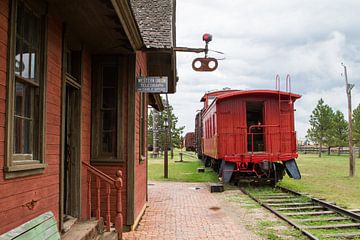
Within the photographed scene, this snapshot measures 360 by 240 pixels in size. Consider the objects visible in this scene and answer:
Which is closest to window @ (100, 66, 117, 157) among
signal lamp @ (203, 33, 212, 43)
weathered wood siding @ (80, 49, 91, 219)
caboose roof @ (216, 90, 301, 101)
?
weathered wood siding @ (80, 49, 91, 219)

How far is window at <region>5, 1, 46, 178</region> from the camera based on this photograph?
377 centimetres

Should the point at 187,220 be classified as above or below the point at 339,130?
below

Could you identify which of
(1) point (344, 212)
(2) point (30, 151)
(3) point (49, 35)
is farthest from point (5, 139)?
(1) point (344, 212)

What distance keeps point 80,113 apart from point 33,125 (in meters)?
2.12

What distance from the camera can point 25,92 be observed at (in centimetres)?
429

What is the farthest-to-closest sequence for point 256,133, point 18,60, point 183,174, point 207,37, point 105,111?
point 183,174, point 256,133, point 207,37, point 105,111, point 18,60

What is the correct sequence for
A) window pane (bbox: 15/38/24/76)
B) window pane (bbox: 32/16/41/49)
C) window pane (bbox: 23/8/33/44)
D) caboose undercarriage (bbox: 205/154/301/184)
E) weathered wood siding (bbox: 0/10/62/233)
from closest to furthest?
weathered wood siding (bbox: 0/10/62/233) → window pane (bbox: 15/38/24/76) → window pane (bbox: 23/8/33/44) → window pane (bbox: 32/16/41/49) → caboose undercarriage (bbox: 205/154/301/184)

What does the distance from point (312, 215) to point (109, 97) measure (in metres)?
5.12

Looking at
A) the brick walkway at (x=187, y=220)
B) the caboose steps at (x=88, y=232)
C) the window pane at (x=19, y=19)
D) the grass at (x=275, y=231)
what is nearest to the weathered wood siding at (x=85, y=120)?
the caboose steps at (x=88, y=232)

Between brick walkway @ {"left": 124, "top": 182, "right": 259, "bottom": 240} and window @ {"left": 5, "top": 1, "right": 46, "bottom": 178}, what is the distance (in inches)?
128

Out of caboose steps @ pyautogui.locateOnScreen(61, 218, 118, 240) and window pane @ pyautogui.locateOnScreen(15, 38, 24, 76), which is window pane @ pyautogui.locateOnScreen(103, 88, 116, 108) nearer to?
caboose steps @ pyautogui.locateOnScreen(61, 218, 118, 240)

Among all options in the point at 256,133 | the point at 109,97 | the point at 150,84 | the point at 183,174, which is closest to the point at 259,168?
the point at 256,133

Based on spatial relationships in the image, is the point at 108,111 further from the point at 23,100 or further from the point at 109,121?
the point at 23,100

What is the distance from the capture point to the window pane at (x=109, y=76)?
7.65 m
